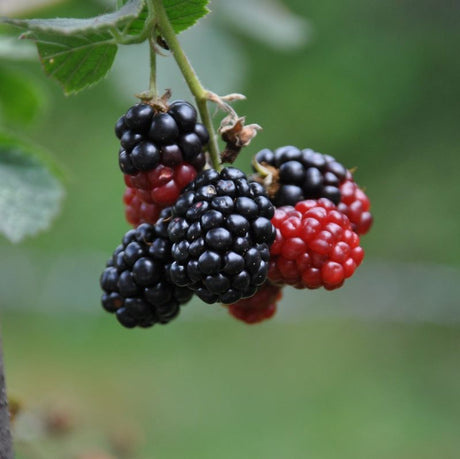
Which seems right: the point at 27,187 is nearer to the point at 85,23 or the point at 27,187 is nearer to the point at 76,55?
the point at 76,55

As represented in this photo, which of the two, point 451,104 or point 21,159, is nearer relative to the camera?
point 21,159

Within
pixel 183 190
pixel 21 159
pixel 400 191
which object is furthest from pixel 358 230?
pixel 400 191

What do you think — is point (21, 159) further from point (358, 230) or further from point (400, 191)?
point (400, 191)

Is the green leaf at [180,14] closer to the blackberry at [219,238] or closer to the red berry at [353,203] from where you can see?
the blackberry at [219,238]

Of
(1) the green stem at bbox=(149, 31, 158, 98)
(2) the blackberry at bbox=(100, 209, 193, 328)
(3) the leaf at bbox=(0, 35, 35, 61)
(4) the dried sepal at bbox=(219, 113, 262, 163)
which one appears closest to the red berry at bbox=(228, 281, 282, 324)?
(2) the blackberry at bbox=(100, 209, 193, 328)

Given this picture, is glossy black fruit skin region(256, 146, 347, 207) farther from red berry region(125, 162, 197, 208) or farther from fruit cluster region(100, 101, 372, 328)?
red berry region(125, 162, 197, 208)

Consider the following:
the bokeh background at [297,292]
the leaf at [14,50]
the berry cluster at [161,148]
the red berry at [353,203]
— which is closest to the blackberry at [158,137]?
the berry cluster at [161,148]
